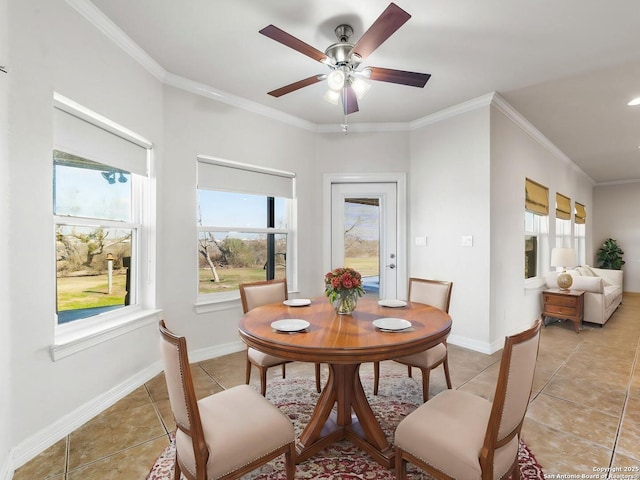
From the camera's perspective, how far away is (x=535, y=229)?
15.7ft

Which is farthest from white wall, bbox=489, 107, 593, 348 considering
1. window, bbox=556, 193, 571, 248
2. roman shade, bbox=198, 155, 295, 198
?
roman shade, bbox=198, 155, 295, 198

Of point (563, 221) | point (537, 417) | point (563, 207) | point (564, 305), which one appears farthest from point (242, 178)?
point (563, 221)

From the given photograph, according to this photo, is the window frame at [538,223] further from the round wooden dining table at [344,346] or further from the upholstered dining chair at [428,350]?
the round wooden dining table at [344,346]

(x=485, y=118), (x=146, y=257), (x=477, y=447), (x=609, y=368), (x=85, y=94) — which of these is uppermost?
(x=485, y=118)

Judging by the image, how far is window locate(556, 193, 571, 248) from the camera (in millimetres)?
5530

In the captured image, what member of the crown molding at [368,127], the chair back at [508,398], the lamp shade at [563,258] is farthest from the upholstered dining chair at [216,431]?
the lamp shade at [563,258]

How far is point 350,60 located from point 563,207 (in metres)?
5.45

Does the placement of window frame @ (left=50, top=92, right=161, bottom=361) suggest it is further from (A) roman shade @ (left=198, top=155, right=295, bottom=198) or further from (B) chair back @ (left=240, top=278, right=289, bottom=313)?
(B) chair back @ (left=240, top=278, right=289, bottom=313)

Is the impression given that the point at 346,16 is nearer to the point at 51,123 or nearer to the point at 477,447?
the point at 51,123

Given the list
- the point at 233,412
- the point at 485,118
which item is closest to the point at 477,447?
the point at 233,412

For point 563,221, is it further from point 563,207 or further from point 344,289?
point 344,289

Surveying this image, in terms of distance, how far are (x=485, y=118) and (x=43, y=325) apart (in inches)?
162

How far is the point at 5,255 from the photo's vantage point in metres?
1.65

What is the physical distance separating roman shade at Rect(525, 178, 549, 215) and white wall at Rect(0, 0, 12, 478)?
5.05 metres
